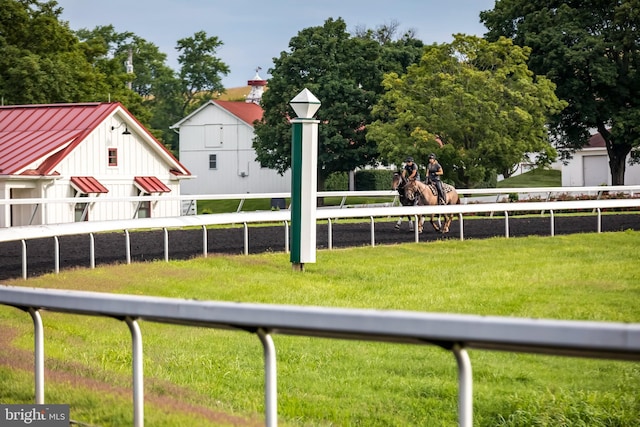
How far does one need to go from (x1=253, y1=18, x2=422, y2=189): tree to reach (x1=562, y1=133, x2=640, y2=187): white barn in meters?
11.6

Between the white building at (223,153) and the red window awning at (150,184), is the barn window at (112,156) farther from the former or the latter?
the white building at (223,153)

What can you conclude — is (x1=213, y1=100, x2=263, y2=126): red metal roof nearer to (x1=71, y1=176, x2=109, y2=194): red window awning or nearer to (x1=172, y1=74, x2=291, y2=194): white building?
(x1=172, y1=74, x2=291, y2=194): white building

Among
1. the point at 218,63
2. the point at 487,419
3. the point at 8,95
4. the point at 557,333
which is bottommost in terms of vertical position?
the point at 487,419

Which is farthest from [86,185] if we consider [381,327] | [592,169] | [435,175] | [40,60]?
[381,327]

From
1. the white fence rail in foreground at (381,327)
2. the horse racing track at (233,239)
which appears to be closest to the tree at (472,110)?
the horse racing track at (233,239)

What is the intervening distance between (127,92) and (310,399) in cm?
5976

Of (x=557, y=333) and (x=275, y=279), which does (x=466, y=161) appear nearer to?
(x=275, y=279)

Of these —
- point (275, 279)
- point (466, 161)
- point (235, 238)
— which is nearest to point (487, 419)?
point (275, 279)

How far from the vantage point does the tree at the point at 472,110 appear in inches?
1998

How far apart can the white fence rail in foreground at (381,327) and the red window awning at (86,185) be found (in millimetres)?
43647

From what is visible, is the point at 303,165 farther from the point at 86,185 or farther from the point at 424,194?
the point at 86,185

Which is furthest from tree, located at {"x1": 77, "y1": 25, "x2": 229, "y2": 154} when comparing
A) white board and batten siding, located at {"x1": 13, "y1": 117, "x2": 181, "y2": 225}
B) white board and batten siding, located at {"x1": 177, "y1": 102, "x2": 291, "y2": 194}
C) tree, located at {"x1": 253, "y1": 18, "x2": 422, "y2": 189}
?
white board and batten siding, located at {"x1": 13, "y1": 117, "x2": 181, "y2": 225}

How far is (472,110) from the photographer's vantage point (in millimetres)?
50656

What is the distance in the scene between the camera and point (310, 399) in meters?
8.46
